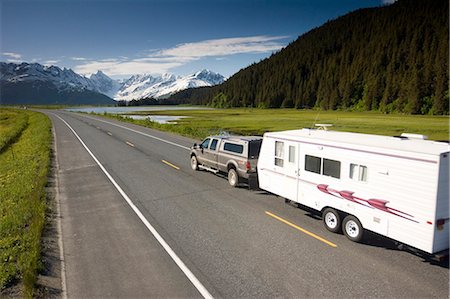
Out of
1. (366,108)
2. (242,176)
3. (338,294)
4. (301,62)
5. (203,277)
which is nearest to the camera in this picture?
(338,294)

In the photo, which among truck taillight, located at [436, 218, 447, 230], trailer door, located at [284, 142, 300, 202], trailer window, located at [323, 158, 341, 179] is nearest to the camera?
truck taillight, located at [436, 218, 447, 230]

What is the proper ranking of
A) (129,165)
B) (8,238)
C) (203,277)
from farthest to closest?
1. (129,165)
2. (8,238)
3. (203,277)

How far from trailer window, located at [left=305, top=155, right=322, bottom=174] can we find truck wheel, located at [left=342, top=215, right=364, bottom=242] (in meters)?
1.72

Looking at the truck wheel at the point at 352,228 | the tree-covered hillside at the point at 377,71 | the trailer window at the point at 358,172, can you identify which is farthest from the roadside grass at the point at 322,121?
the tree-covered hillside at the point at 377,71

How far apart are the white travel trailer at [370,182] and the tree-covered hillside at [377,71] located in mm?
87943

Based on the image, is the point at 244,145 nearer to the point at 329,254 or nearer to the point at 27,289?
the point at 329,254

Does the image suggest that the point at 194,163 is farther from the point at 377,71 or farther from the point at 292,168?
the point at 377,71

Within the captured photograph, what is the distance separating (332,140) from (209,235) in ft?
15.5

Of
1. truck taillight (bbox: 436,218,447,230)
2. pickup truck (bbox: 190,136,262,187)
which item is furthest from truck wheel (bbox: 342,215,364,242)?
pickup truck (bbox: 190,136,262,187)

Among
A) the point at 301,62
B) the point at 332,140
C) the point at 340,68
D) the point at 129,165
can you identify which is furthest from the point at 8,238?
the point at 301,62

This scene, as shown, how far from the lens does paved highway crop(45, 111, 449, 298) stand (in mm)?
7266

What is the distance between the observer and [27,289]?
7.09 meters

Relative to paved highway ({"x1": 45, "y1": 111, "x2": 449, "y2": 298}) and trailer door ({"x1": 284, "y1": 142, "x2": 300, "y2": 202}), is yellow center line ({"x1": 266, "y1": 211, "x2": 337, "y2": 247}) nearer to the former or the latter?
paved highway ({"x1": 45, "y1": 111, "x2": 449, "y2": 298})

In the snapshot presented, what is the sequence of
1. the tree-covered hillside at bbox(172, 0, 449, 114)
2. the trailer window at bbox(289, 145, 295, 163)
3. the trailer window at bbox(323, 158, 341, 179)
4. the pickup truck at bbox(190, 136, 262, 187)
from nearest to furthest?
the trailer window at bbox(323, 158, 341, 179) < the trailer window at bbox(289, 145, 295, 163) < the pickup truck at bbox(190, 136, 262, 187) < the tree-covered hillside at bbox(172, 0, 449, 114)
